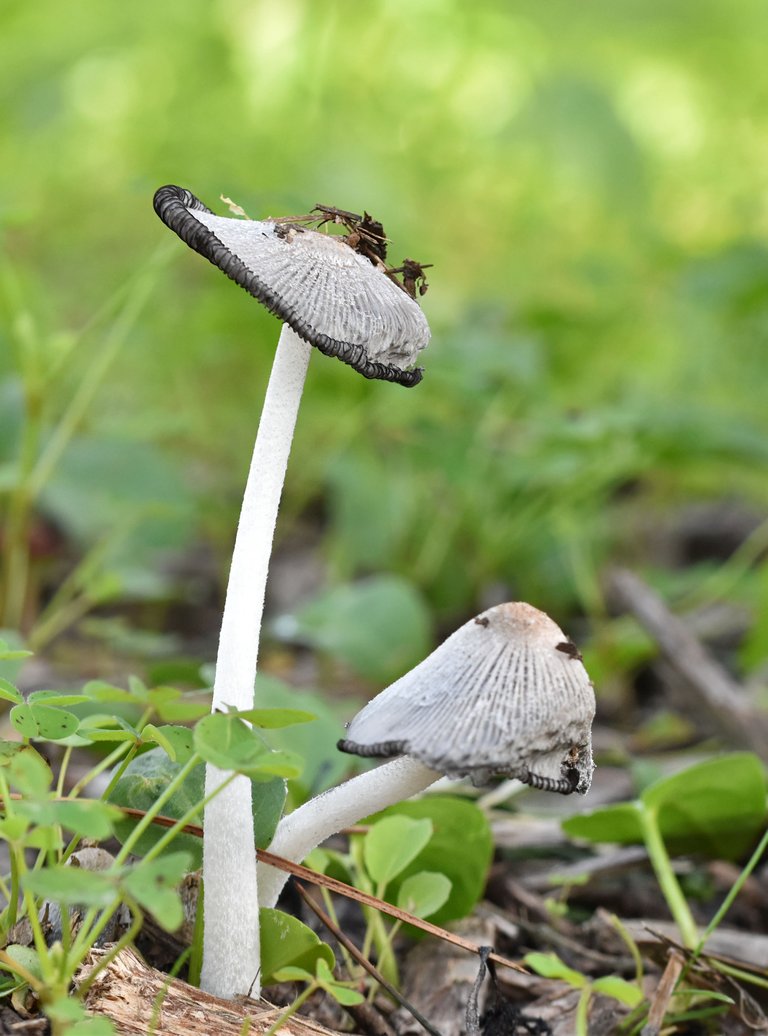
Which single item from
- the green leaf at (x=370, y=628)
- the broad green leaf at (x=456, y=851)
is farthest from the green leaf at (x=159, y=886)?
the green leaf at (x=370, y=628)

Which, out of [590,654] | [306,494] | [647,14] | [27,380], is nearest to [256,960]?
[27,380]

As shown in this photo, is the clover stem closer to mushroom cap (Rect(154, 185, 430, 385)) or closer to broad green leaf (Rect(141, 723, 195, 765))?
broad green leaf (Rect(141, 723, 195, 765))

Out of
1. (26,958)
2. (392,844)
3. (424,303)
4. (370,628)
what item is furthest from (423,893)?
(424,303)

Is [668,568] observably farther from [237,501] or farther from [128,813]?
[128,813]

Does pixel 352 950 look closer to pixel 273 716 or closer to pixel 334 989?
pixel 334 989

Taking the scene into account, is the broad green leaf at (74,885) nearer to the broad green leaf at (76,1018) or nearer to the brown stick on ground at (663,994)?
the broad green leaf at (76,1018)
